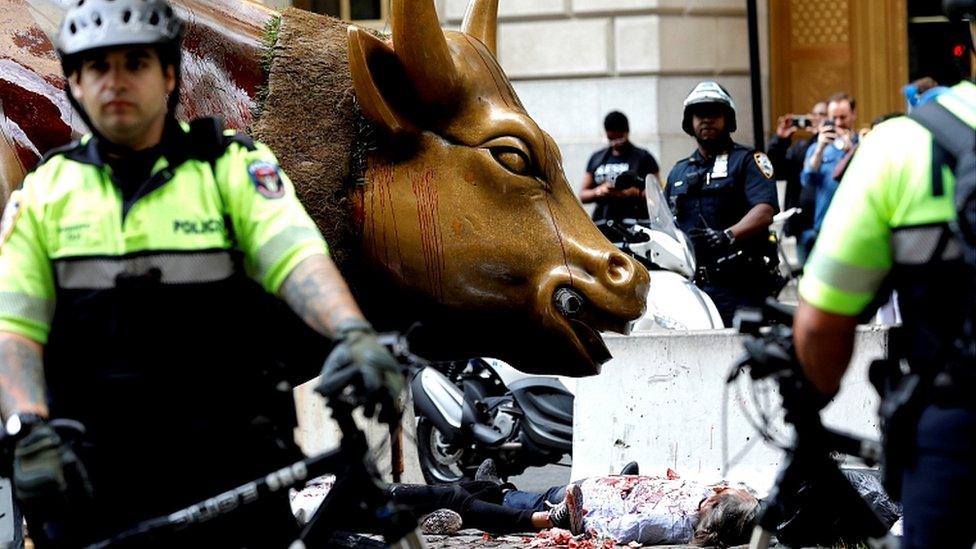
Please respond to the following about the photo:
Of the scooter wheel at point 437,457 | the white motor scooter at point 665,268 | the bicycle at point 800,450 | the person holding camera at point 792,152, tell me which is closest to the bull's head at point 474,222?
the bicycle at point 800,450

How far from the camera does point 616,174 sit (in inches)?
530

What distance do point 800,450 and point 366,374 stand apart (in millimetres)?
1153

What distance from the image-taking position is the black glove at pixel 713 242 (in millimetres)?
10867

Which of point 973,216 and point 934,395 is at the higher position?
point 973,216

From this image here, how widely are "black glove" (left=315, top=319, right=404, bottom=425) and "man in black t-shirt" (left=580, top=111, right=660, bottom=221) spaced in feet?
29.4

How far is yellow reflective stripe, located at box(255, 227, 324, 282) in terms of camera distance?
14.5ft

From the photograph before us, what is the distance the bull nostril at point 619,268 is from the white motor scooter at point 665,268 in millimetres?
3786

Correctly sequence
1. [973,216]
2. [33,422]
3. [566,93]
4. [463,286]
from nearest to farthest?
[973,216] < [33,422] < [463,286] < [566,93]

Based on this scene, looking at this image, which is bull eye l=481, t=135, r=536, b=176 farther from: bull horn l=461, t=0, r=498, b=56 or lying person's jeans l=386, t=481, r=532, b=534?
lying person's jeans l=386, t=481, r=532, b=534

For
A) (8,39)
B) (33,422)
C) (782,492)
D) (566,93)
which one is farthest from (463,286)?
(566,93)

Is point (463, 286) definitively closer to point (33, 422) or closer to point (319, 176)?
point (319, 176)

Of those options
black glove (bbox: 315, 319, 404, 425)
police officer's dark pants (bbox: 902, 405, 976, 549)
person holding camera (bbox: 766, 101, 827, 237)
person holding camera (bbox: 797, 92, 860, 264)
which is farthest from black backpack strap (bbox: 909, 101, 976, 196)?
person holding camera (bbox: 766, 101, 827, 237)

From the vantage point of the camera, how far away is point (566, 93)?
18.5 m

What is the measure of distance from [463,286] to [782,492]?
7.14ft
